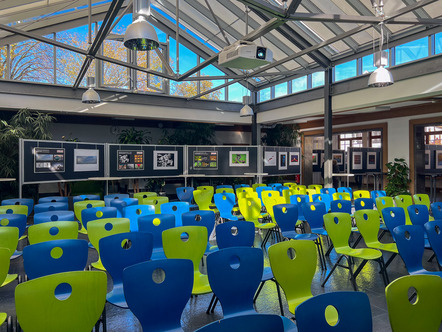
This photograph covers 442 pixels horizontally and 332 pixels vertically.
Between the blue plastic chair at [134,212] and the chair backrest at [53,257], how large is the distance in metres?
2.00

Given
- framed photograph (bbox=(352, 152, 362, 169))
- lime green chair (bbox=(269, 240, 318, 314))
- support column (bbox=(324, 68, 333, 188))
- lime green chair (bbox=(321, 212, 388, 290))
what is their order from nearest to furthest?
lime green chair (bbox=(269, 240, 318, 314)) → lime green chair (bbox=(321, 212, 388, 290)) → support column (bbox=(324, 68, 333, 188)) → framed photograph (bbox=(352, 152, 362, 169))

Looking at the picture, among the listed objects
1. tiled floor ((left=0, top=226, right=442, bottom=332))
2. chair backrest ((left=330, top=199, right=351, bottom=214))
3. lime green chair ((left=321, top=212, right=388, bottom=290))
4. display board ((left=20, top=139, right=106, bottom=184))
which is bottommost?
tiled floor ((left=0, top=226, right=442, bottom=332))

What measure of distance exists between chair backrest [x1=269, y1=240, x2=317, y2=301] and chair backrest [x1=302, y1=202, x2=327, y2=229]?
259 cm

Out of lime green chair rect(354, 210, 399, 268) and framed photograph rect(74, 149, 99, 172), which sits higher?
framed photograph rect(74, 149, 99, 172)

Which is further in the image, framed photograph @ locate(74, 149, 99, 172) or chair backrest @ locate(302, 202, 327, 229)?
framed photograph @ locate(74, 149, 99, 172)

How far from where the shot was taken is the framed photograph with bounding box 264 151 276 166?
13070 millimetres

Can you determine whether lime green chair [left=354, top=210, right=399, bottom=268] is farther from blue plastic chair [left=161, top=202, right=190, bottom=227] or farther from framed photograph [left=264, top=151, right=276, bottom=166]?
framed photograph [left=264, top=151, right=276, bottom=166]

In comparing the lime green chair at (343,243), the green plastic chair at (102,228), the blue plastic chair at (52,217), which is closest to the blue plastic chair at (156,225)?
the green plastic chair at (102,228)

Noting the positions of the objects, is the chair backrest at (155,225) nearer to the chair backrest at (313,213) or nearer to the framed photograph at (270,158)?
the chair backrest at (313,213)

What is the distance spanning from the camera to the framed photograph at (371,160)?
44.0ft

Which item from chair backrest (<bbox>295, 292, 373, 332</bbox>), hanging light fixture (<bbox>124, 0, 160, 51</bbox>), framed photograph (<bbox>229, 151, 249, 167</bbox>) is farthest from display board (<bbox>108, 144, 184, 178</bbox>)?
chair backrest (<bbox>295, 292, 373, 332</bbox>)

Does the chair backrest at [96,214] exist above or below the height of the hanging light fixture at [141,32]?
below

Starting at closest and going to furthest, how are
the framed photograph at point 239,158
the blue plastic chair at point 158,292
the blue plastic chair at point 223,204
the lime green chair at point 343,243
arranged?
1. the blue plastic chair at point 158,292
2. the lime green chair at point 343,243
3. the blue plastic chair at point 223,204
4. the framed photograph at point 239,158

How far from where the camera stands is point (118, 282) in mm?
3295
